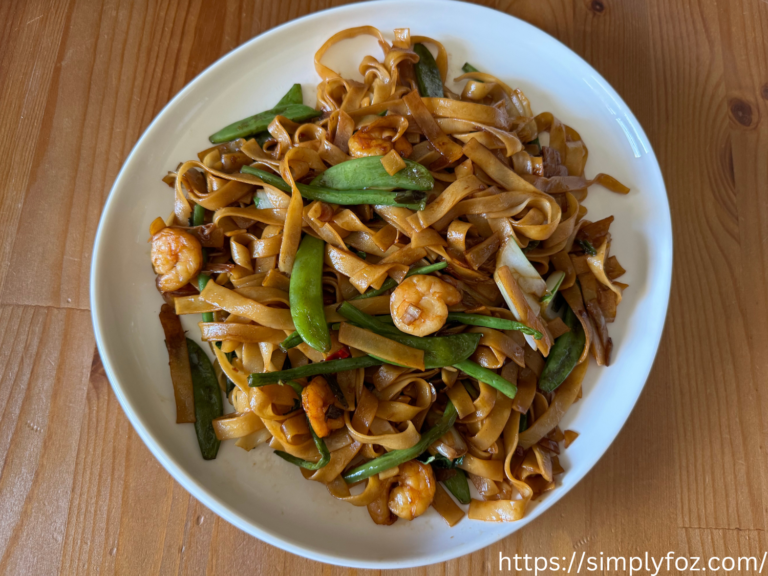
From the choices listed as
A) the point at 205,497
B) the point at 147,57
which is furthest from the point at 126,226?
the point at 205,497

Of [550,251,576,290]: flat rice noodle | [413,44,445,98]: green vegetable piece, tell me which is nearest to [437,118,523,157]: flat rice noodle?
[413,44,445,98]: green vegetable piece

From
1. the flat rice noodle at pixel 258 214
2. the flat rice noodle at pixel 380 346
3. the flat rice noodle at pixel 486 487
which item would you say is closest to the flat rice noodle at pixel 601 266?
the flat rice noodle at pixel 380 346

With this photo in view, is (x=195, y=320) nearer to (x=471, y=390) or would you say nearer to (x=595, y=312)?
(x=471, y=390)

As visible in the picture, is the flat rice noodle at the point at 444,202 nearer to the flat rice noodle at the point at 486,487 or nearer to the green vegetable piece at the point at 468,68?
the green vegetable piece at the point at 468,68

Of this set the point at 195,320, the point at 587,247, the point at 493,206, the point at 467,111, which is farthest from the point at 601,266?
the point at 195,320

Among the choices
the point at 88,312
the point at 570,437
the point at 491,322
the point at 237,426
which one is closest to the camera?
the point at 491,322

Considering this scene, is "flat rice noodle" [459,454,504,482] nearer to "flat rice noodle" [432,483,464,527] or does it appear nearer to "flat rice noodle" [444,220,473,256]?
"flat rice noodle" [432,483,464,527]
